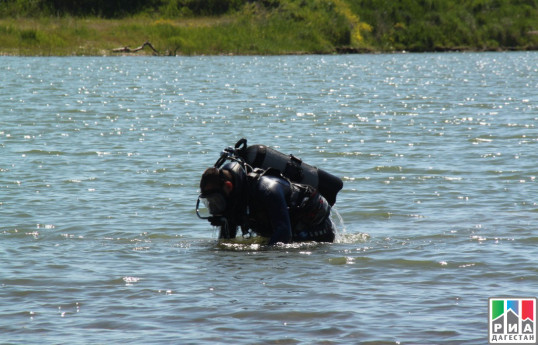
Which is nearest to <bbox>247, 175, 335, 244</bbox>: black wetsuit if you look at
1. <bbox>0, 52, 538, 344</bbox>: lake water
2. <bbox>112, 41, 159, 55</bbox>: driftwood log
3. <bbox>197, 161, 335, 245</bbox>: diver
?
<bbox>197, 161, 335, 245</bbox>: diver

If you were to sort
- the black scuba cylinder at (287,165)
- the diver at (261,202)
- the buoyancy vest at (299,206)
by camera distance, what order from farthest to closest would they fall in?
the black scuba cylinder at (287,165) → the buoyancy vest at (299,206) → the diver at (261,202)

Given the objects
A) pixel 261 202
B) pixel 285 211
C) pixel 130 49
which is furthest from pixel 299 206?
pixel 130 49

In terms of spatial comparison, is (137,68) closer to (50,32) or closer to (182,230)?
(50,32)

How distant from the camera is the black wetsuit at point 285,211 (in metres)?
8.95

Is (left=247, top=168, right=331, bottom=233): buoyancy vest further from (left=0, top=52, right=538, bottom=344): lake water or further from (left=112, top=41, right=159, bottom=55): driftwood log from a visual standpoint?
(left=112, top=41, right=159, bottom=55): driftwood log

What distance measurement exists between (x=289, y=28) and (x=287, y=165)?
60.1m

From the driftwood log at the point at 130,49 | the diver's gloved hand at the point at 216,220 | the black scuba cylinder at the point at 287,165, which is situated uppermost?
the black scuba cylinder at the point at 287,165

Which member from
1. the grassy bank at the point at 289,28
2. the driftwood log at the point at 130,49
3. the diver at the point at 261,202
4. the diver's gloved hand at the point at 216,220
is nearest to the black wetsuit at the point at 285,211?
the diver at the point at 261,202

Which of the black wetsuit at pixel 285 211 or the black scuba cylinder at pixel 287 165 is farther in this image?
the black scuba cylinder at pixel 287 165

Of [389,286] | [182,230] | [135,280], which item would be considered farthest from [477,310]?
[182,230]

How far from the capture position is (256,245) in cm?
1000

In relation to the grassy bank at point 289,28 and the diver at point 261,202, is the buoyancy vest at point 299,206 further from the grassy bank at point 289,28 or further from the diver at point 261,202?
the grassy bank at point 289,28

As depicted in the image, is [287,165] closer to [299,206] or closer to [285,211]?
[299,206]

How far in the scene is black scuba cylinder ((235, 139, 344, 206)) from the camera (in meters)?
9.46
